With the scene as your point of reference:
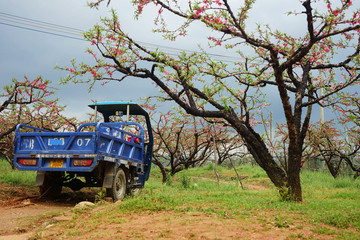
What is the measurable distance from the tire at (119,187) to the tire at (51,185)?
1.68m

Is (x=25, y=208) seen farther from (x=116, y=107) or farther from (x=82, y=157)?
(x=116, y=107)

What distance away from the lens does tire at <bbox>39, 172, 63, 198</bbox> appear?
9183 millimetres

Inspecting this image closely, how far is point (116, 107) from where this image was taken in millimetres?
10766

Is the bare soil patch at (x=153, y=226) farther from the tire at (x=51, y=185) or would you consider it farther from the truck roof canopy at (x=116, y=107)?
the truck roof canopy at (x=116, y=107)

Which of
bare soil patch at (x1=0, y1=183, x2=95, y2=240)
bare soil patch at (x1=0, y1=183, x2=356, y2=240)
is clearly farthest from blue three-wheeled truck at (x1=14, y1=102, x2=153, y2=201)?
bare soil patch at (x1=0, y1=183, x2=356, y2=240)

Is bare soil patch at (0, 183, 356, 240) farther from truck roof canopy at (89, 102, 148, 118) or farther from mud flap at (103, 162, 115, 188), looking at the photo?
truck roof canopy at (89, 102, 148, 118)

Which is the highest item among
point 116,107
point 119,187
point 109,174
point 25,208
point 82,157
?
point 116,107

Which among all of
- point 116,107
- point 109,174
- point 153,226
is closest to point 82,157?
point 109,174

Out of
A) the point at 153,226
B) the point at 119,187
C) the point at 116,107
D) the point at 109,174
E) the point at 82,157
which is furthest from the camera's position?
the point at 116,107

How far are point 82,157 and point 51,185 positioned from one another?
2.00m

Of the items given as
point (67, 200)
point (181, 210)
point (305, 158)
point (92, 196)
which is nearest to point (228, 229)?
point (181, 210)

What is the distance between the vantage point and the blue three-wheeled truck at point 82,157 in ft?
26.8

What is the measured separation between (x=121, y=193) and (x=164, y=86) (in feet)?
10.3

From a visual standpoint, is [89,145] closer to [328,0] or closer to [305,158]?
[328,0]
